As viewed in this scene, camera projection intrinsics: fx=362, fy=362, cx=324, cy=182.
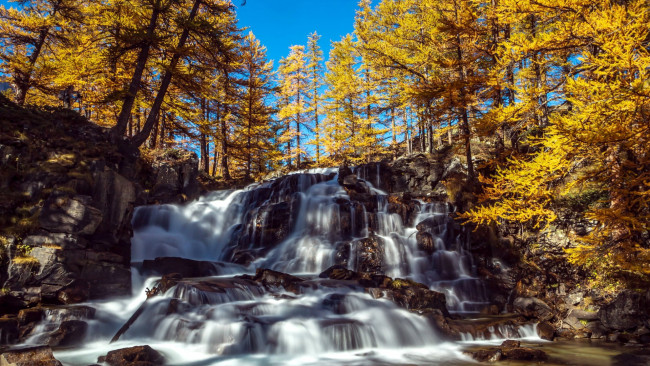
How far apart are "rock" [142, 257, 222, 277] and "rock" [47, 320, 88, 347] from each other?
3.13 m

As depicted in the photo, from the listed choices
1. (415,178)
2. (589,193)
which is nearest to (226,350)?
(589,193)

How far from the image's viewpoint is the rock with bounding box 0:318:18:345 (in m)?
6.88

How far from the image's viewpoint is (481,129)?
33.4ft

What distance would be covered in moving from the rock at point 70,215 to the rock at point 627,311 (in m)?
12.6

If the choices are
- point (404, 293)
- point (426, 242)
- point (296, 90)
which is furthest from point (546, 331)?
point (296, 90)

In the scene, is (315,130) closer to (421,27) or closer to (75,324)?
(421,27)

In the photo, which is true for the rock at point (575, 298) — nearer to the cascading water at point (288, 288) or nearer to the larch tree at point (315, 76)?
the cascading water at point (288, 288)

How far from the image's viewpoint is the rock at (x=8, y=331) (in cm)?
688

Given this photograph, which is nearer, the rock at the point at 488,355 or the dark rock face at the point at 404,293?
the rock at the point at 488,355

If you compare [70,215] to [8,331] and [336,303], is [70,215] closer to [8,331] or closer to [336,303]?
[8,331]

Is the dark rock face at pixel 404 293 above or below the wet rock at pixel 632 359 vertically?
above

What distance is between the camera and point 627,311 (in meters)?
8.11

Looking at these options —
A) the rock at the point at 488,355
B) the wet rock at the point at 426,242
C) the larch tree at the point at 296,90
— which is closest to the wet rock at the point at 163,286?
the rock at the point at 488,355

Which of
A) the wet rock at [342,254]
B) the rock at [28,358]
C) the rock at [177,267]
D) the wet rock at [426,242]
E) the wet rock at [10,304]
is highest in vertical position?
the wet rock at [426,242]
